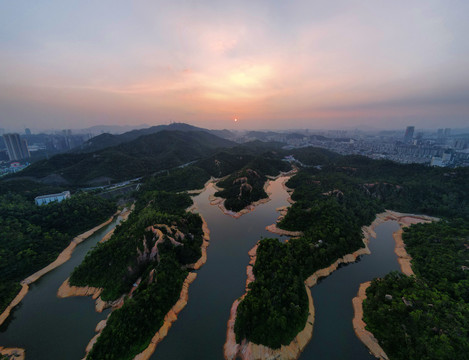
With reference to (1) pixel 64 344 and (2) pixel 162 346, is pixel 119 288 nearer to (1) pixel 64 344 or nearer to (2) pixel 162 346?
(1) pixel 64 344

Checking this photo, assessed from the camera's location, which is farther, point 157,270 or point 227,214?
point 227,214

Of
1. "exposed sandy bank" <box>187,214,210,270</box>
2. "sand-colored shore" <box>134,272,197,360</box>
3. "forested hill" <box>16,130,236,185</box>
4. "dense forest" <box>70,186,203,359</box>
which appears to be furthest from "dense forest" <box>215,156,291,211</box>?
"forested hill" <box>16,130,236,185</box>

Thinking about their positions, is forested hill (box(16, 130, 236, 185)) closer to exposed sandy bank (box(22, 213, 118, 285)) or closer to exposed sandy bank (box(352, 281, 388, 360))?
exposed sandy bank (box(22, 213, 118, 285))

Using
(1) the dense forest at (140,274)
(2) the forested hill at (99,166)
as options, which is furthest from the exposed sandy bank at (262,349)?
(2) the forested hill at (99,166)

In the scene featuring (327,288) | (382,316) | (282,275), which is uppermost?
(282,275)

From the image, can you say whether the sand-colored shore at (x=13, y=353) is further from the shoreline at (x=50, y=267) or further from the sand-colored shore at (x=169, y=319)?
the sand-colored shore at (x=169, y=319)

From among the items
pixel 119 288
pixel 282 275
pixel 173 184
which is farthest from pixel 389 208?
→ pixel 173 184

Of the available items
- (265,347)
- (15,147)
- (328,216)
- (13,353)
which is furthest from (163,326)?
(15,147)
